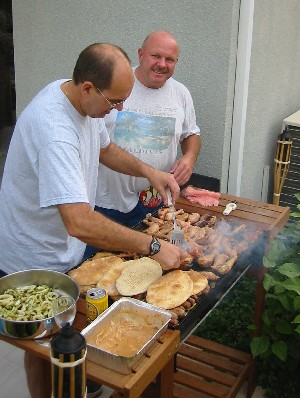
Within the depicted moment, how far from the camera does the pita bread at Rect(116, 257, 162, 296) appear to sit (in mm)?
2447

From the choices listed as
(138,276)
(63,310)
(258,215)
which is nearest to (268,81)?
(258,215)

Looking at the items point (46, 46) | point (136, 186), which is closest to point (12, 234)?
point (136, 186)

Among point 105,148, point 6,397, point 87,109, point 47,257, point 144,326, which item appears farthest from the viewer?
point 6,397

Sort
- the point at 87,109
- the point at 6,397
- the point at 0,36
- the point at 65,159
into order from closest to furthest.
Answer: the point at 65,159 → the point at 87,109 → the point at 6,397 → the point at 0,36

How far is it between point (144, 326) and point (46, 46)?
4.01m

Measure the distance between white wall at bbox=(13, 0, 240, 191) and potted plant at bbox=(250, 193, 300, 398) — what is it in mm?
1323

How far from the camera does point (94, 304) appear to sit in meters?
2.15

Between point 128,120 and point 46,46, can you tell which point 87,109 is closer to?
point 128,120

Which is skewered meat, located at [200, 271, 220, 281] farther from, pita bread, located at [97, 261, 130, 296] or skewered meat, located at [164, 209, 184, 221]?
skewered meat, located at [164, 209, 184, 221]

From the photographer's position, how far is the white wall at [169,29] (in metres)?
4.47

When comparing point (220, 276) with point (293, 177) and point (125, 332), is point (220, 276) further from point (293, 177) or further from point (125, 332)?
point (293, 177)

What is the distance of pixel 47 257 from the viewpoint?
2748 mm

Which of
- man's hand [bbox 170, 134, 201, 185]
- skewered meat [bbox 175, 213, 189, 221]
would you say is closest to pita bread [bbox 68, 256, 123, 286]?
skewered meat [bbox 175, 213, 189, 221]

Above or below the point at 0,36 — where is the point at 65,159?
below
